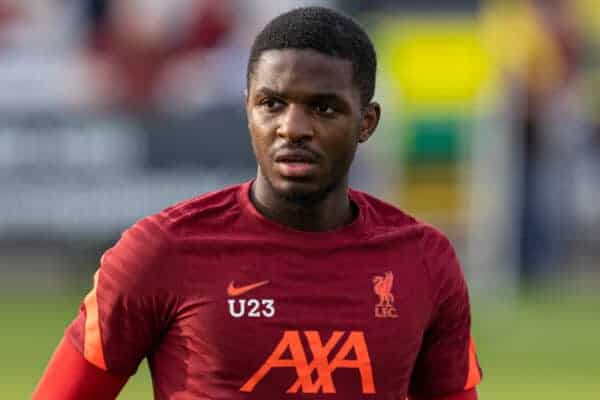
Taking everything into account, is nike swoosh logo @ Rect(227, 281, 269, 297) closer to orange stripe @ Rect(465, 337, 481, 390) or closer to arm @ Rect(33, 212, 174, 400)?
arm @ Rect(33, 212, 174, 400)

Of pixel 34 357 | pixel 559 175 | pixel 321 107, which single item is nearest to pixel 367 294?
pixel 321 107

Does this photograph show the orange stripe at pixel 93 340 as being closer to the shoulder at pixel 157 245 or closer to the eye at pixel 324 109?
the shoulder at pixel 157 245

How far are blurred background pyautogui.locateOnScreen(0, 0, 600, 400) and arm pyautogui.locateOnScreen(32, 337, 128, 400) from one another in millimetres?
9485

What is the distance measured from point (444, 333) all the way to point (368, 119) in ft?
1.87

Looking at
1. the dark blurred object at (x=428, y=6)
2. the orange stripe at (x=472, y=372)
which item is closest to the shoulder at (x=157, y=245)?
the orange stripe at (x=472, y=372)

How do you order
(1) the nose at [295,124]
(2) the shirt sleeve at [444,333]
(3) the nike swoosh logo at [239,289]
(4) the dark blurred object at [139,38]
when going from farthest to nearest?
(4) the dark blurred object at [139,38]
(2) the shirt sleeve at [444,333]
(3) the nike swoosh logo at [239,289]
(1) the nose at [295,124]

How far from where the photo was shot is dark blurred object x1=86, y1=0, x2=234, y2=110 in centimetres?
1423

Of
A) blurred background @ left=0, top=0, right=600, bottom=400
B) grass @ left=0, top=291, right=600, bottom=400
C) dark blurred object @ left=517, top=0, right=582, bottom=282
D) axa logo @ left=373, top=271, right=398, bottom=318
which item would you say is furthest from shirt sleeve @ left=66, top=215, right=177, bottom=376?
dark blurred object @ left=517, top=0, right=582, bottom=282

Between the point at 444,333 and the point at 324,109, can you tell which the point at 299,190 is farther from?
the point at 444,333

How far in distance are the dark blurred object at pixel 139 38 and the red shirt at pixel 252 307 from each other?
32.6 ft

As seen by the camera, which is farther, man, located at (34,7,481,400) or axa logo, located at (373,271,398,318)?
axa logo, located at (373,271,398,318)

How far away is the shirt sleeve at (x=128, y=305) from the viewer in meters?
4.13

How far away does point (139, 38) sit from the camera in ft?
47.0

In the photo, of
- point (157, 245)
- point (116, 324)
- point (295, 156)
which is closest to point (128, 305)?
point (116, 324)
